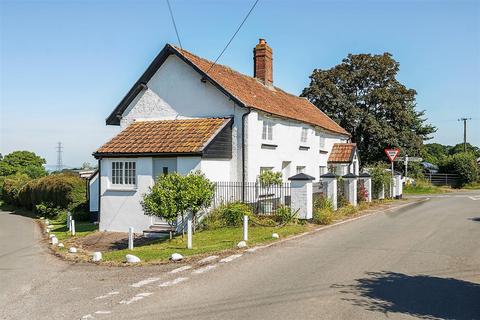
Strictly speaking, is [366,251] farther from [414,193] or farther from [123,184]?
[414,193]

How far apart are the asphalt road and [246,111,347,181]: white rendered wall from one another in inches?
255

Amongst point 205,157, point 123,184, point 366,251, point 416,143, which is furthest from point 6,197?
point 366,251

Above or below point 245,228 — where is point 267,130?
above

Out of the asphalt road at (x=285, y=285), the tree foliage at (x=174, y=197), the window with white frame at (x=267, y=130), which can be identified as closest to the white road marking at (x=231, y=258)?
the asphalt road at (x=285, y=285)

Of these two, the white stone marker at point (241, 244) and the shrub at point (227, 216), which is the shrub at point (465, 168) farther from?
the white stone marker at point (241, 244)

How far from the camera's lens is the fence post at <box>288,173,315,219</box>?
1583cm

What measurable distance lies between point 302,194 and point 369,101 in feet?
82.6

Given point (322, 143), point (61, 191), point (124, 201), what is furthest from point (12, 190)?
point (322, 143)

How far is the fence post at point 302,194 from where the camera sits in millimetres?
15828

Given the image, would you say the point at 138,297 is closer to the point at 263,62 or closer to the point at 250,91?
the point at 250,91

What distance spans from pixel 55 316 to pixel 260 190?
39.5 feet

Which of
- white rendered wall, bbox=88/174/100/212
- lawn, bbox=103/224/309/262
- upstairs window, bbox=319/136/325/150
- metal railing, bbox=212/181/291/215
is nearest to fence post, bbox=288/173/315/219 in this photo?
lawn, bbox=103/224/309/262

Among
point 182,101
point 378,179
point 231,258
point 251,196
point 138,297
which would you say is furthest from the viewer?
point 378,179

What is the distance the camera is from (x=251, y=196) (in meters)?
18.1
